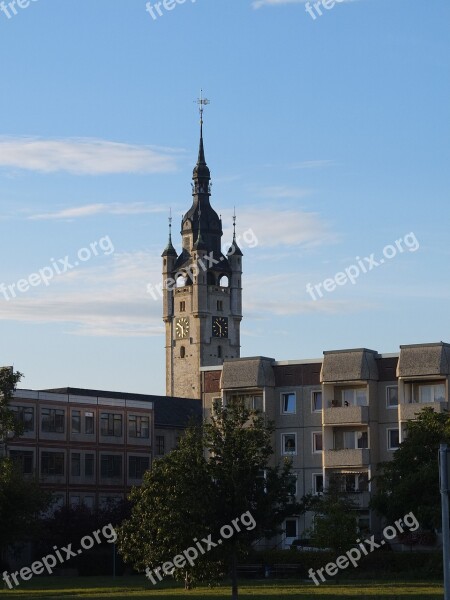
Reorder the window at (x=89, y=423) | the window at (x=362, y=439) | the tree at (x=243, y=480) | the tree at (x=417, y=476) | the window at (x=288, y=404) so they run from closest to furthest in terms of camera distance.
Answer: the tree at (x=243, y=480) → the tree at (x=417, y=476) → the window at (x=362, y=439) → the window at (x=288, y=404) → the window at (x=89, y=423)

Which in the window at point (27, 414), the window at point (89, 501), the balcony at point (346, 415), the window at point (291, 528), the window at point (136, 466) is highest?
the window at point (27, 414)

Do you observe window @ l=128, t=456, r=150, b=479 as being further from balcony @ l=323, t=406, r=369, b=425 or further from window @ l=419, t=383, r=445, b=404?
window @ l=419, t=383, r=445, b=404

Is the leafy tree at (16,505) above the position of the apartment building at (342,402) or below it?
below

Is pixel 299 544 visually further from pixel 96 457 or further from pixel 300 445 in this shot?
pixel 96 457

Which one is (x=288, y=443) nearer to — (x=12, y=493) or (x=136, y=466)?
(x=12, y=493)

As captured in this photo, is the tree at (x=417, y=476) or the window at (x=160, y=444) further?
the window at (x=160, y=444)

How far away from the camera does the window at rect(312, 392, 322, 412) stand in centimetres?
7981

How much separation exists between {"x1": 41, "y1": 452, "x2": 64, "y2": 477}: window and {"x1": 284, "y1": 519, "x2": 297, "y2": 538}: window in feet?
80.0

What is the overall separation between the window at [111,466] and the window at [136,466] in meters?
1.29

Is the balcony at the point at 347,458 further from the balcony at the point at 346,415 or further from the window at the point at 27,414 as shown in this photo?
the window at the point at 27,414

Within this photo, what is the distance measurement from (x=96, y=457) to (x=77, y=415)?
387 cm

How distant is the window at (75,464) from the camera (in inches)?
3927

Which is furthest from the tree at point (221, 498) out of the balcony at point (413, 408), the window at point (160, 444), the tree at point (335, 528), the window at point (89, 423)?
the window at point (160, 444)

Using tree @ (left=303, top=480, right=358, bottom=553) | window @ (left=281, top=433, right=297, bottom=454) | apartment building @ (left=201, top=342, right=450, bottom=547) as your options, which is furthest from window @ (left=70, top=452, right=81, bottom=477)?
tree @ (left=303, top=480, right=358, bottom=553)
